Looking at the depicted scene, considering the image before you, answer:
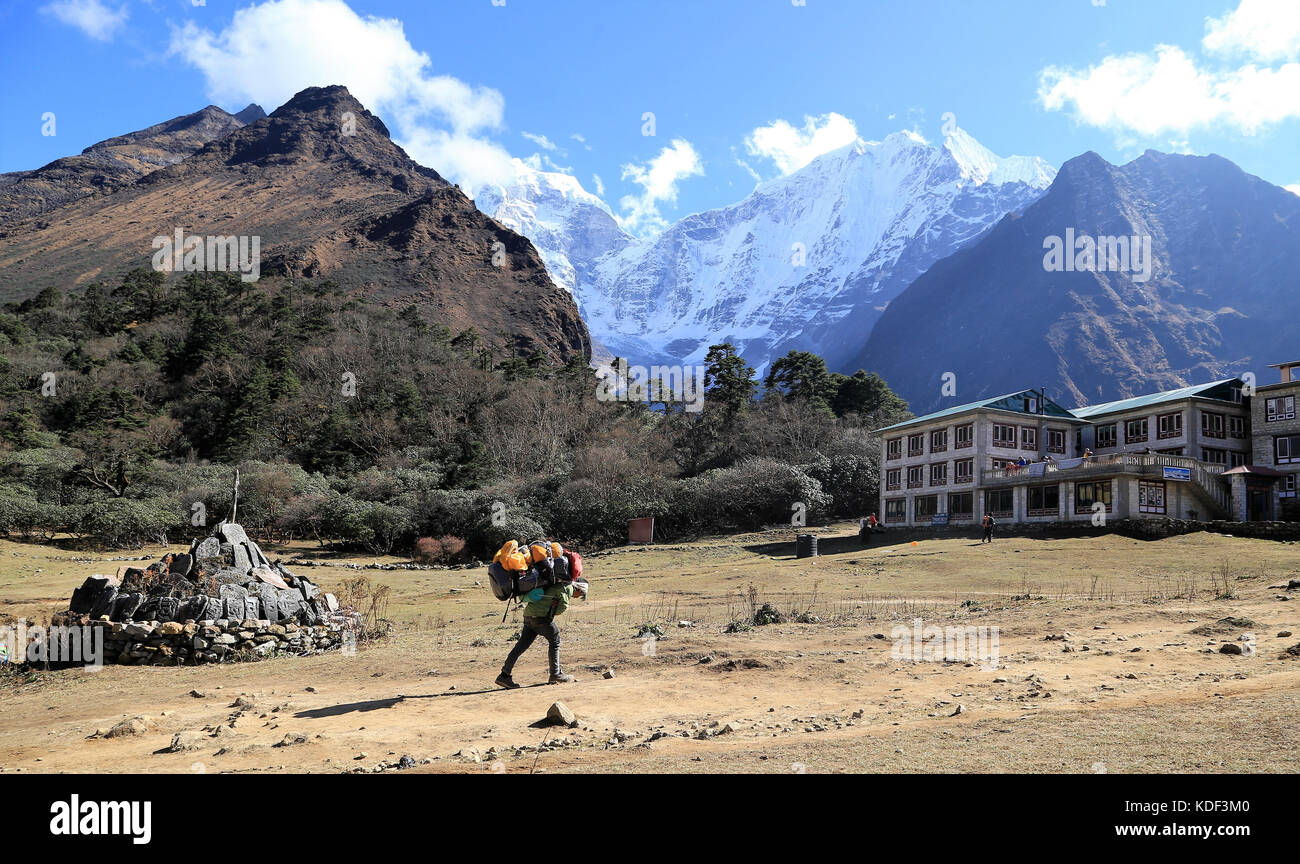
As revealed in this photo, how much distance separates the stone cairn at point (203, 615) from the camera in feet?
46.3

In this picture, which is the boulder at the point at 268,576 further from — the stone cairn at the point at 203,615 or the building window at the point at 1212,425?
the building window at the point at 1212,425

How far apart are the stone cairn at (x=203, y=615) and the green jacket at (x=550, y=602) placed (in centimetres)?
713

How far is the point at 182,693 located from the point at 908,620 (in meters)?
13.2

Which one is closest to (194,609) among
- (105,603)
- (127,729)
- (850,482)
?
(105,603)

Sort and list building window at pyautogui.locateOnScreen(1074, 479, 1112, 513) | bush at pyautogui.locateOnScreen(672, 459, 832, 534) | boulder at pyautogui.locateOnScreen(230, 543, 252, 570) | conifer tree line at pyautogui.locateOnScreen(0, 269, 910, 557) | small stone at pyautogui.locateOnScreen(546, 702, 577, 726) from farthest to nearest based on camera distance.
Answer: bush at pyautogui.locateOnScreen(672, 459, 832, 534), conifer tree line at pyautogui.locateOnScreen(0, 269, 910, 557), building window at pyautogui.locateOnScreen(1074, 479, 1112, 513), boulder at pyautogui.locateOnScreen(230, 543, 252, 570), small stone at pyautogui.locateOnScreen(546, 702, 577, 726)

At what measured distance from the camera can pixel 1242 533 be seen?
110 ft

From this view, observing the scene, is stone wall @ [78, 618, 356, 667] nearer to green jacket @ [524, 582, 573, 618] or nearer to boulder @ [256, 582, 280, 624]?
boulder @ [256, 582, 280, 624]

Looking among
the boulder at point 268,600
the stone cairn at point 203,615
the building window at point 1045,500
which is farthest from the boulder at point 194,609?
the building window at point 1045,500

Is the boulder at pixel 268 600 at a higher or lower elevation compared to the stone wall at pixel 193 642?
higher

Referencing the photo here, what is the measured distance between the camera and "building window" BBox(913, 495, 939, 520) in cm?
5144

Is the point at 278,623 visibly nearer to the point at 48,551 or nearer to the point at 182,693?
the point at 182,693

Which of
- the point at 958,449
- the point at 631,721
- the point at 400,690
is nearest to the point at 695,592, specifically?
the point at 400,690

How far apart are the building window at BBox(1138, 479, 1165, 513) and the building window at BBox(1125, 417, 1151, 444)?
33.7 ft

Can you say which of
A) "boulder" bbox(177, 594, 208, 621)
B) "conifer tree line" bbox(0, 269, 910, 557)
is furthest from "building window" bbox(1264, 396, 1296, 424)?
"boulder" bbox(177, 594, 208, 621)
